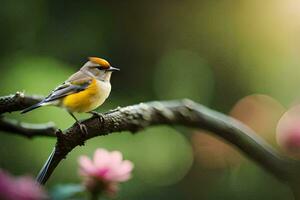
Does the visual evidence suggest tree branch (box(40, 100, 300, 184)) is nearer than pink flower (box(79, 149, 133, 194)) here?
No

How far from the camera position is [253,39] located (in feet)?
4.05

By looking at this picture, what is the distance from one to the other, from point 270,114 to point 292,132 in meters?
0.46

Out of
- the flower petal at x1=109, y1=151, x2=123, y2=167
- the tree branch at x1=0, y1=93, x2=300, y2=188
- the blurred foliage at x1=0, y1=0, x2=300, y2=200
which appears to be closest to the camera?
the flower petal at x1=109, y1=151, x2=123, y2=167

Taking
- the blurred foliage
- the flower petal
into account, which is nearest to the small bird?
the flower petal

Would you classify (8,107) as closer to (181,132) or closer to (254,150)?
(254,150)

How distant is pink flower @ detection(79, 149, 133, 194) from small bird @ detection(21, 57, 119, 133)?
0.56ft

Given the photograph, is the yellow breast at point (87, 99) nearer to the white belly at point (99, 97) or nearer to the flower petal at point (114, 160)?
the white belly at point (99, 97)

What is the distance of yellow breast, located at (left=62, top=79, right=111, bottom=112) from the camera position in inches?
20.9

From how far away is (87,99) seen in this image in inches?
21.0

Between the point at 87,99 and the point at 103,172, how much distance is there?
0.20 m

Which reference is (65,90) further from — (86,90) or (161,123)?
(161,123)

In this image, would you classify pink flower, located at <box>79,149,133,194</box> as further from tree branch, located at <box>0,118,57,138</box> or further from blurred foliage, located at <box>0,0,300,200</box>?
blurred foliage, located at <box>0,0,300,200</box>

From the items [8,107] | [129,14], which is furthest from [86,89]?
[129,14]

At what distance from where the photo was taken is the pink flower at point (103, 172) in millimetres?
338
